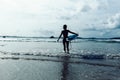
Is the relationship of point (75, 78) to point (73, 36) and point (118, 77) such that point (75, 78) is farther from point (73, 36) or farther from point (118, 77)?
point (73, 36)

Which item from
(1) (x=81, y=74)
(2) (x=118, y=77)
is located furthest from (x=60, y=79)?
(2) (x=118, y=77)

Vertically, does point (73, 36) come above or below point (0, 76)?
above

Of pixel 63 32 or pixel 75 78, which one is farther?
pixel 63 32

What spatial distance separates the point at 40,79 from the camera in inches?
358

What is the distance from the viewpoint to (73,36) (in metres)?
21.1

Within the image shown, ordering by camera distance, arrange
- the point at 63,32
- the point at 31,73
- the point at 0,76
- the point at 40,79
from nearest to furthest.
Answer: the point at 40,79, the point at 0,76, the point at 31,73, the point at 63,32

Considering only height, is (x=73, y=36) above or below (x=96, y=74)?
above

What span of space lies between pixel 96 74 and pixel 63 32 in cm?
1045

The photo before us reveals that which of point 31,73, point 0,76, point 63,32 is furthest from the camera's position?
point 63,32

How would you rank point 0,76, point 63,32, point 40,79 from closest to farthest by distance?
point 40,79 → point 0,76 → point 63,32

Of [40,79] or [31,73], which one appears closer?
[40,79]

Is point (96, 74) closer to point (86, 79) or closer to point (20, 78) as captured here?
point (86, 79)

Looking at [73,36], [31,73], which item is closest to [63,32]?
[73,36]

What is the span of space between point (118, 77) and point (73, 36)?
39.0 feet
